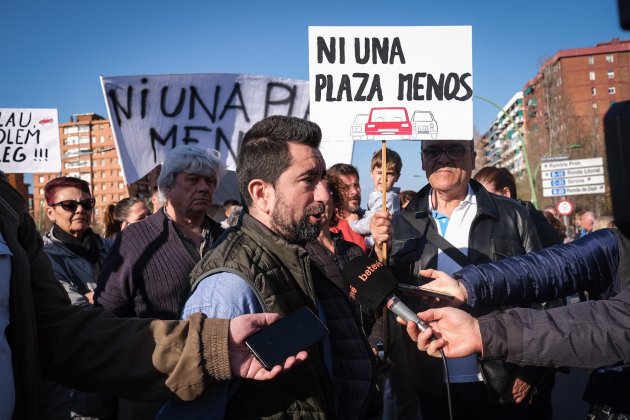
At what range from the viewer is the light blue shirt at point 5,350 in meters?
1.43

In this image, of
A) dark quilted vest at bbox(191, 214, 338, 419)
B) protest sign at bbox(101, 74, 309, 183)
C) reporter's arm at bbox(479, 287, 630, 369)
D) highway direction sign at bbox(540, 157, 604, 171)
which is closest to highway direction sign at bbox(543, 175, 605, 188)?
highway direction sign at bbox(540, 157, 604, 171)

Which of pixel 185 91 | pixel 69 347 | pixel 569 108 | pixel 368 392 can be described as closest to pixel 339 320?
pixel 368 392

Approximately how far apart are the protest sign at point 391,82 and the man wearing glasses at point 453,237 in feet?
0.80

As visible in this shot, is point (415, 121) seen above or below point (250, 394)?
above

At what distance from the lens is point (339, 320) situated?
2199 mm

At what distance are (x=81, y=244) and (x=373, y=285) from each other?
2960mm

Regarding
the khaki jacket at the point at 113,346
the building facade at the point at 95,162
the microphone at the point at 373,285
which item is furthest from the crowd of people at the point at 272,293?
the building facade at the point at 95,162

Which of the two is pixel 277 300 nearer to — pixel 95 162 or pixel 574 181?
pixel 574 181

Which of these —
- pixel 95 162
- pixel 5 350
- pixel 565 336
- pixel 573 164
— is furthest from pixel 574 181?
pixel 95 162

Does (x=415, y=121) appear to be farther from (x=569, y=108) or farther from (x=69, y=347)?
(x=569, y=108)

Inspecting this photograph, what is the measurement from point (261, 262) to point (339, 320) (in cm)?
43

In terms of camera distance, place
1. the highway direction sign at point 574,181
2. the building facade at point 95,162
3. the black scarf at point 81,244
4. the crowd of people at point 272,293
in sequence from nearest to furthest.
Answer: the crowd of people at point 272,293 < the black scarf at point 81,244 < the highway direction sign at point 574,181 < the building facade at point 95,162

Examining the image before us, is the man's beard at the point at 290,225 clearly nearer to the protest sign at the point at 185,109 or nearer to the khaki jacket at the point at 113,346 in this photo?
the khaki jacket at the point at 113,346

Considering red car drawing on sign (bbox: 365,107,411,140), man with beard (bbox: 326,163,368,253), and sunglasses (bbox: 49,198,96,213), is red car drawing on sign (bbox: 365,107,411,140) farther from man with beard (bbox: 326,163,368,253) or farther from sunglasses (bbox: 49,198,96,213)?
sunglasses (bbox: 49,198,96,213)
